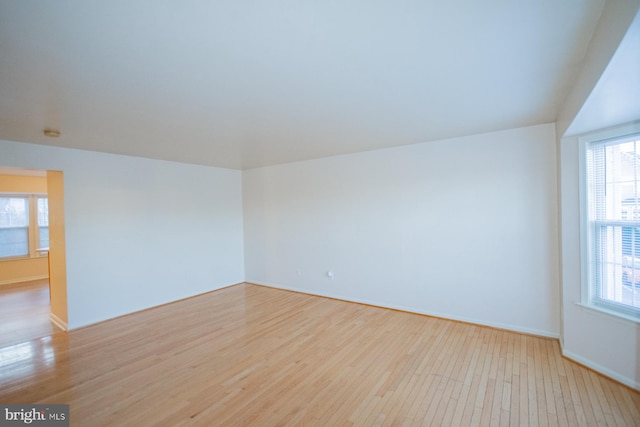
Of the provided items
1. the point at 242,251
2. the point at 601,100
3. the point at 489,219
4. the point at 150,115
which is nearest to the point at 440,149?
the point at 489,219

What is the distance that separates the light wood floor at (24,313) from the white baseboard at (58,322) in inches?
1.9

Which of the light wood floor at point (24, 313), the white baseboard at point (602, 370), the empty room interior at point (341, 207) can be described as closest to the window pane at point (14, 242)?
the light wood floor at point (24, 313)

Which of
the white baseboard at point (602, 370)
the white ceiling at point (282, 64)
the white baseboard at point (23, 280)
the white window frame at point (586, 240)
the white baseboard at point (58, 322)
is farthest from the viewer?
the white baseboard at point (23, 280)

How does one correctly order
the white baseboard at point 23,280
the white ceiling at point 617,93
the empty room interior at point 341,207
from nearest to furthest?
1. the white ceiling at point 617,93
2. the empty room interior at point 341,207
3. the white baseboard at point 23,280

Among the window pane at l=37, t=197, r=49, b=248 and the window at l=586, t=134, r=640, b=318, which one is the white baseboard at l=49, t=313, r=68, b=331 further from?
the window at l=586, t=134, r=640, b=318

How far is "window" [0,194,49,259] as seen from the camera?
650 cm

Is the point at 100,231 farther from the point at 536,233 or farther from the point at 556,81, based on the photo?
the point at 536,233

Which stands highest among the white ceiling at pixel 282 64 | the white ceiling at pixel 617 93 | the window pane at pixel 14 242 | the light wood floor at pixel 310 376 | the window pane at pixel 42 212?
the white ceiling at pixel 282 64

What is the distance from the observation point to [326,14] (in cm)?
A: 137

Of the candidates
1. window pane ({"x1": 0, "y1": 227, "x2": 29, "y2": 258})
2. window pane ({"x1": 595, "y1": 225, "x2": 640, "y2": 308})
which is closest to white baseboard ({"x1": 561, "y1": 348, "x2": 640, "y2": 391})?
window pane ({"x1": 595, "y1": 225, "x2": 640, "y2": 308})

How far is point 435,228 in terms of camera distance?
13.0 feet

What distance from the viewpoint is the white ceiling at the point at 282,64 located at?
1.36 meters

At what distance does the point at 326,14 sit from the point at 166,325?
13.9ft

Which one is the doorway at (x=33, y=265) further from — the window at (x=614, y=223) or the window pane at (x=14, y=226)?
the window at (x=614, y=223)
